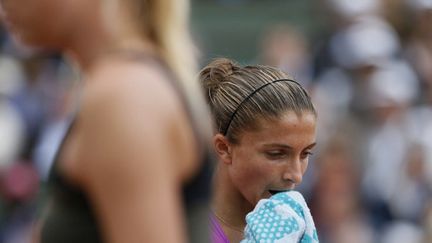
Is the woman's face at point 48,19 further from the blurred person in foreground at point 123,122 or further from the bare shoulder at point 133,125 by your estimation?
the bare shoulder at point 133,125

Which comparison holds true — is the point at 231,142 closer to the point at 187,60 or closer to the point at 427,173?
the point at 187,60

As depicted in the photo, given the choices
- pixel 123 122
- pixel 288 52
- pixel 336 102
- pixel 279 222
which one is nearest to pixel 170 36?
pixel 123 122

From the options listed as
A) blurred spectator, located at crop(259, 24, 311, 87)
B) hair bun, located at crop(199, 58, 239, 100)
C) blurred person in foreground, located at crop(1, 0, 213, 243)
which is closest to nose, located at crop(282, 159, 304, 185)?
hair bun, located at crop(199, 58, 239, 100)

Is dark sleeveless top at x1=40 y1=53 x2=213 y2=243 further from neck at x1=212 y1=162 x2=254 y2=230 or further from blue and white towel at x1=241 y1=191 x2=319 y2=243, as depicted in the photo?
neck at x1=212 y1=162 x2=254 y2=230

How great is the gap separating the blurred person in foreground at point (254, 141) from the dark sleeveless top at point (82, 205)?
0.59m

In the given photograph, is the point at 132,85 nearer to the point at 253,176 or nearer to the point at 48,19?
the point at 48,19

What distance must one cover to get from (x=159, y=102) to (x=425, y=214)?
583 centimetres

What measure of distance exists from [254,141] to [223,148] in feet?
0.28

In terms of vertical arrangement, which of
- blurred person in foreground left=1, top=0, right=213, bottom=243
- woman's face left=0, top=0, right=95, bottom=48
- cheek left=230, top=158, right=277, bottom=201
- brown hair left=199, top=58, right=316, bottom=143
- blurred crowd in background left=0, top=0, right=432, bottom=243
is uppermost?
woman's face left=0, top=0, right=95, bottom=48

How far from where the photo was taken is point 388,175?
820 cm

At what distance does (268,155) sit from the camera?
2701 mm

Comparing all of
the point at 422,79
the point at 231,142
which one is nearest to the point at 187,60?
the point at 231,142

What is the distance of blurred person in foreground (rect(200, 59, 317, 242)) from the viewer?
2695 mm

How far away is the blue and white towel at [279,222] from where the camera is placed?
2.53m
